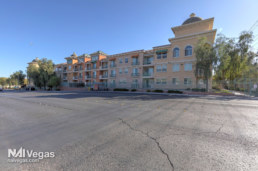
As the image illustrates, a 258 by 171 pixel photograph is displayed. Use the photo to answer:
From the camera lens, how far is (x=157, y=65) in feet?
82.4

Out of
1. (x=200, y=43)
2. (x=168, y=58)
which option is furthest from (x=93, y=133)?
(x=168, y=58)

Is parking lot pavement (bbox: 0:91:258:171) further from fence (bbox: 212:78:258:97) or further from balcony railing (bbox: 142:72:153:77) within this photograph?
balcony railing (bbox: 142:72:153:77)

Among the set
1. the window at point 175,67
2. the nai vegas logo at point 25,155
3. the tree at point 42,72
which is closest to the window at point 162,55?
the window at point 175,67

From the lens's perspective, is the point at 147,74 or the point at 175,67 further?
the point at 147,74

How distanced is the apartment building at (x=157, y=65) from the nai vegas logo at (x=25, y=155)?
22.7 meters

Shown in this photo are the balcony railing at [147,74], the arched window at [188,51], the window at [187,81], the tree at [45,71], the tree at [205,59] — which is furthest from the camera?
the tree at [45,71]

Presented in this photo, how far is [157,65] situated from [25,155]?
25.6m

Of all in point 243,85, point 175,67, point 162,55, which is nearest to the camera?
point 243,85

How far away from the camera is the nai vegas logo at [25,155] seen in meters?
2.38

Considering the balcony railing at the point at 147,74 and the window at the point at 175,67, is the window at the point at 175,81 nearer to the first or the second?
the window at the point at 175,67

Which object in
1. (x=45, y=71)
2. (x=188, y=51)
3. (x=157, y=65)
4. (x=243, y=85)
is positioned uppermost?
(x=188, y=51)

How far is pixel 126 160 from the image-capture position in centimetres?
225

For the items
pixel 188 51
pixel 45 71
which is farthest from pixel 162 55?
pixel 45 71

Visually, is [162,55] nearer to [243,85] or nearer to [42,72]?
[243,85]
